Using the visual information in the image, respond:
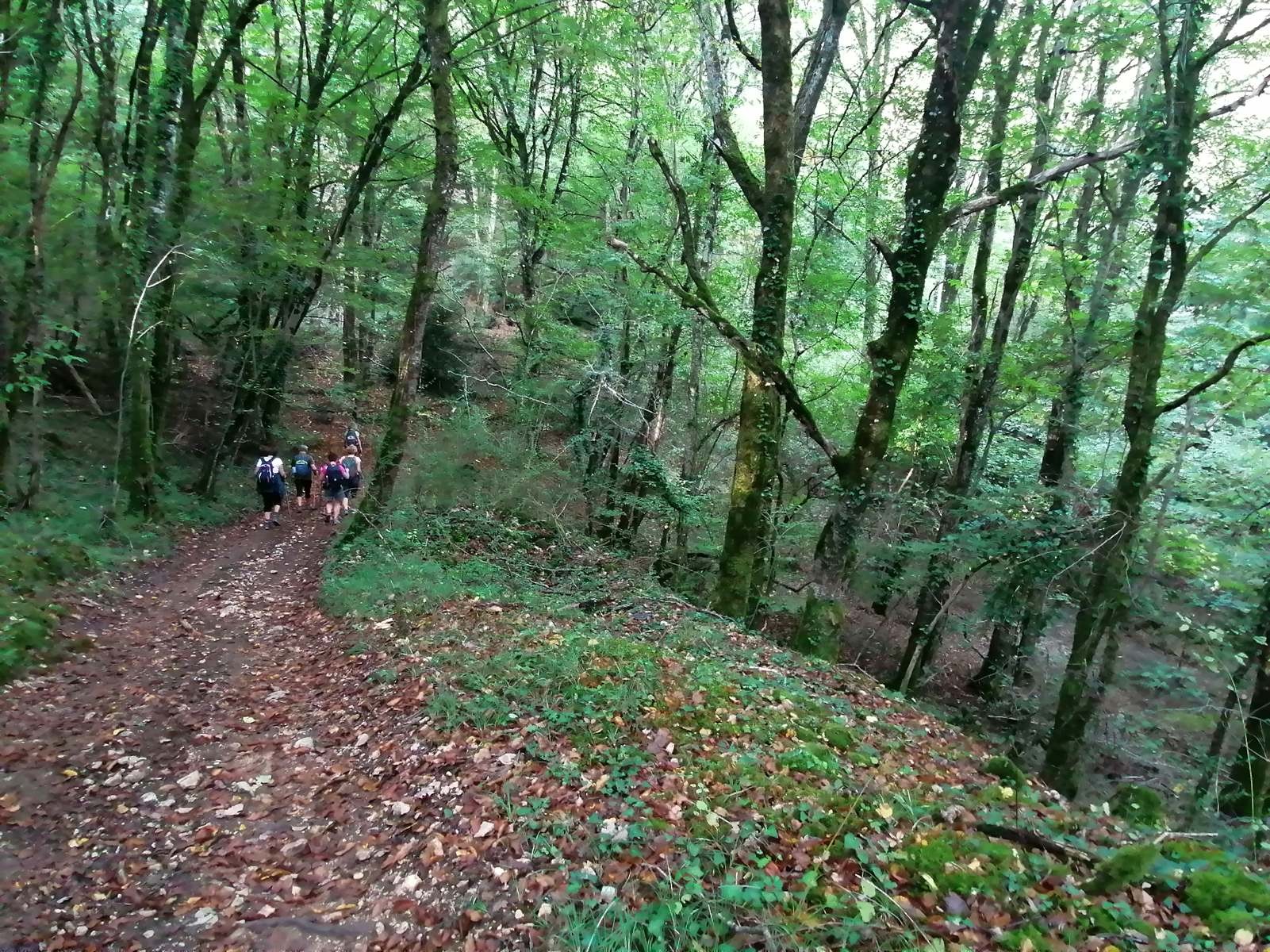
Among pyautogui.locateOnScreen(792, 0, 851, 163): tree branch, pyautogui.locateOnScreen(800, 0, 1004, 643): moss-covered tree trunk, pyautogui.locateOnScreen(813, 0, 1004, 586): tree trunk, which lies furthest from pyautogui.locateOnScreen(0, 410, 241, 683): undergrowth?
pyautogui.locateOnScreen(792, 0, 851, 163): tree branch

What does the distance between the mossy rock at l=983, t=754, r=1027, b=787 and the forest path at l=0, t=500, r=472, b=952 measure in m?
4.79

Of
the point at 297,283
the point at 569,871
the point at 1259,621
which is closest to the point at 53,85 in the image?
the point at 297,283

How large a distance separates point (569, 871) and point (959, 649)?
52.7 feet

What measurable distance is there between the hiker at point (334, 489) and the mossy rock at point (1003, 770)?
14121 millimetres

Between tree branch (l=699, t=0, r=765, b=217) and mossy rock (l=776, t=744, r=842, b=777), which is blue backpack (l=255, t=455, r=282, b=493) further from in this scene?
mossy rock (l=776, t=744, r=842, b=777)

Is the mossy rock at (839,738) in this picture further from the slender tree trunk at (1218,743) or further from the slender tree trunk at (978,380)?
the slender tree trunk at (978,380)

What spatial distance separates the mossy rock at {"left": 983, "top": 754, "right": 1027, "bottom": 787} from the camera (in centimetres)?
572

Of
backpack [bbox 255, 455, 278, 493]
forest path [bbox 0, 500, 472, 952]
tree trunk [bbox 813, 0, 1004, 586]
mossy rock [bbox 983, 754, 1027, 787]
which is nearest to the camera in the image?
forest path [bbox 0, 500, 472, 952]

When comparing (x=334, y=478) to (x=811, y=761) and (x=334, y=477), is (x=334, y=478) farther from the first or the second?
(x=811, y=761)

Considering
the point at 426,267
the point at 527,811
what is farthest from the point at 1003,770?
the point at 426,267

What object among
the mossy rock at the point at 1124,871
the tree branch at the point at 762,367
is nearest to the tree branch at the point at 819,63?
the tree branch at the point at 762,367

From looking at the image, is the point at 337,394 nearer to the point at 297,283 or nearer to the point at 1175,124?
the point at 297,283

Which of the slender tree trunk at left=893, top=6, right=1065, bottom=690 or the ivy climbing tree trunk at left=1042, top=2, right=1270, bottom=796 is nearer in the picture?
the ivy climbing tree trunk at left=1042, top=2, right=1270, bottom=796

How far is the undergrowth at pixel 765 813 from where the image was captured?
11.5 ft
